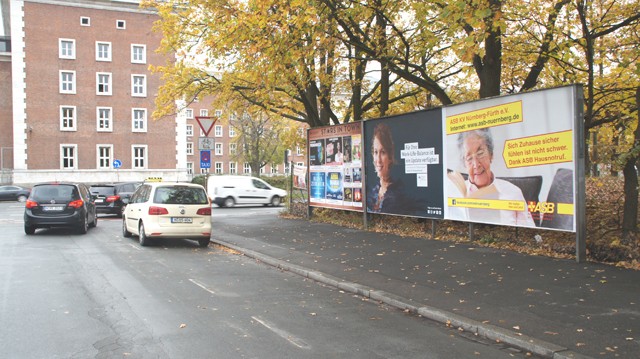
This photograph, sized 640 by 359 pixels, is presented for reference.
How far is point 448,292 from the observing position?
7512mm

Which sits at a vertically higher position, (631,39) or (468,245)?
(631,39)

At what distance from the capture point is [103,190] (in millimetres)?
24516

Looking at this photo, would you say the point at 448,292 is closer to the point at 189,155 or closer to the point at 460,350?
the point at 460,350

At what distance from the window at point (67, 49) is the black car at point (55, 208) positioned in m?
40.0

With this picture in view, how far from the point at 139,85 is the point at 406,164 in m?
46.6

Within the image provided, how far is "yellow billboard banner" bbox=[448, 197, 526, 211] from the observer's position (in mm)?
10227

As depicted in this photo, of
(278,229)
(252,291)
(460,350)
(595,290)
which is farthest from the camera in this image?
(278,229)

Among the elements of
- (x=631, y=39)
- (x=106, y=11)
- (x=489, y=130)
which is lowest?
(x=489, y=130)

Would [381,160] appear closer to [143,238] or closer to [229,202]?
[143,238]

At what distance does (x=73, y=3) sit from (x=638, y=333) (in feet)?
183

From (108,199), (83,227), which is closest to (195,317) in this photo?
(83,227)

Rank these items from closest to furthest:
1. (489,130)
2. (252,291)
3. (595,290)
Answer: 1. (595,290)
2. (252,291)
3. (489,130)

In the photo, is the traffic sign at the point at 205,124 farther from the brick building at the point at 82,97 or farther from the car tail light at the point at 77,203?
the brick building at the point at 82,97

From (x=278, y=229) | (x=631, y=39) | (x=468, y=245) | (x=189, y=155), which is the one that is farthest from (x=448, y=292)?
(x=189, y=155)
